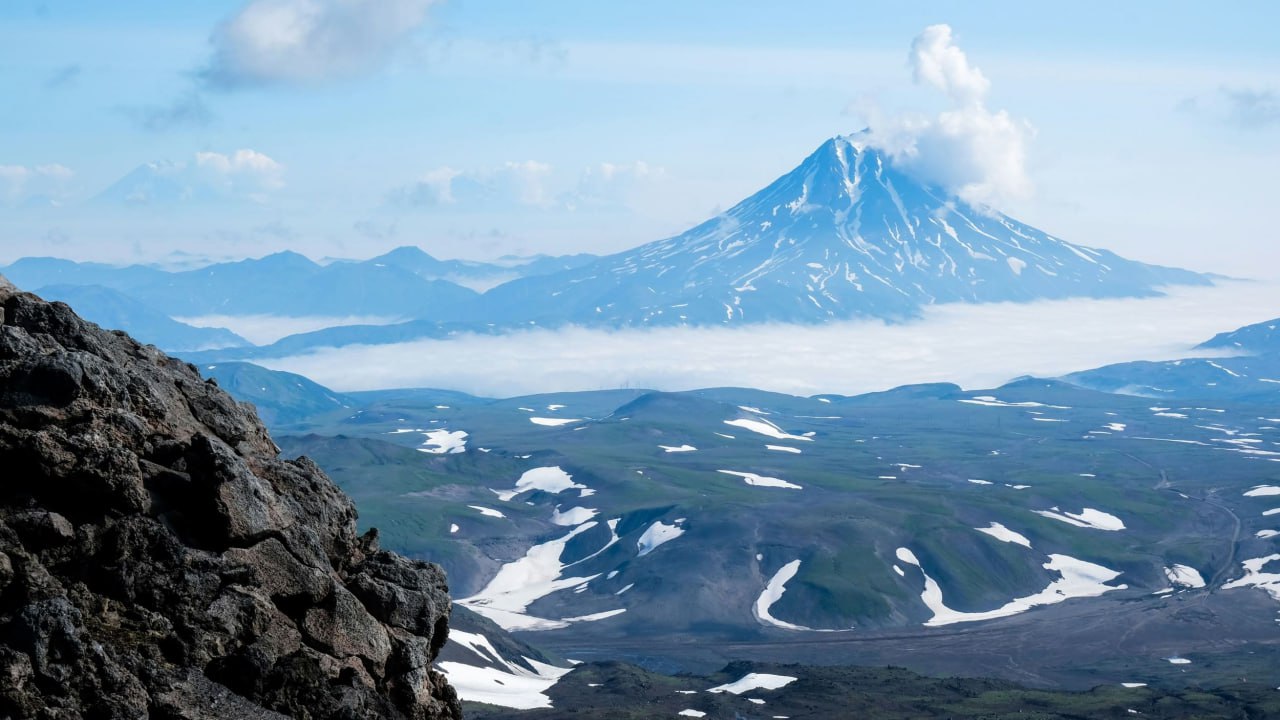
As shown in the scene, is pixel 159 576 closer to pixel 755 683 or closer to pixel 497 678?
pixel 497 678

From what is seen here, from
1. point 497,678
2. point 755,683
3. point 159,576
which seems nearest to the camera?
point 159,576

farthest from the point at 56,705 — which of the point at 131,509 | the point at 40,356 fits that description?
the point at 40,356

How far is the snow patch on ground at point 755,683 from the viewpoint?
397ft

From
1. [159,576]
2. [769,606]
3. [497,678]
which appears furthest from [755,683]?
[159,576]

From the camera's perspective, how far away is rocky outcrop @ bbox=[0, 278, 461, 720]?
77.2 feet

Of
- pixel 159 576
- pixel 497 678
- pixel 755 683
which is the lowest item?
pixel 755 683

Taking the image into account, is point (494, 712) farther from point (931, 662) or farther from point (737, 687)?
point (931, 662)

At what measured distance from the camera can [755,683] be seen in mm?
123812

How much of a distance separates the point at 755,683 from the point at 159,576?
337 ft

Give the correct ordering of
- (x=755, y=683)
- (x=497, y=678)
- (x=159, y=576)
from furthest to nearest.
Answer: (x=755, y=683) → (x=497, y=678) → (x=159, y=576)

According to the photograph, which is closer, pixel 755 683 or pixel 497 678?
pixel 497 678

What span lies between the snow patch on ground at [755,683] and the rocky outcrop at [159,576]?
299ft

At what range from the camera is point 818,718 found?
4161 inches

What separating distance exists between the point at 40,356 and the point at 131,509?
153 inches
